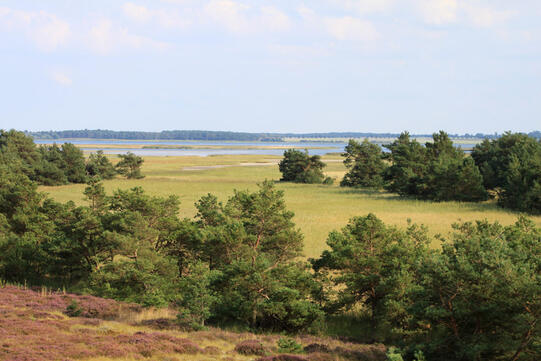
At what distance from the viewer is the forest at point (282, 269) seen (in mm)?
11383

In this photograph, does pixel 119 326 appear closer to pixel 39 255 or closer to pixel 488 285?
pixel 39 255

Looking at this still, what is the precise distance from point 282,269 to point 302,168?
6903 cm

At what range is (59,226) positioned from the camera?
2178 cm

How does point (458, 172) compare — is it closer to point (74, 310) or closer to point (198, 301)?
point (198, 301)

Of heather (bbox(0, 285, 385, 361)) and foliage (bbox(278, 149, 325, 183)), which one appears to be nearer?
→ heather (bbox(0, 285, 385, 361))

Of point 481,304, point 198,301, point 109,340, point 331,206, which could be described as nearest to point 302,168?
point 331,206

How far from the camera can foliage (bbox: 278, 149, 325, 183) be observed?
8306 cm

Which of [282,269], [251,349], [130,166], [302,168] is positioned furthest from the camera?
[130,166]

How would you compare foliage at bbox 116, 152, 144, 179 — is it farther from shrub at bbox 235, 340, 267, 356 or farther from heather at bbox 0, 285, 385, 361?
shrub at bbox 235, 340, 267, 356

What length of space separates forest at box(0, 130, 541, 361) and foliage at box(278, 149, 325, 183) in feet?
194

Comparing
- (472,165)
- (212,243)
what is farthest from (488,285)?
(472,165)

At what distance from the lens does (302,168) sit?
85.4 m

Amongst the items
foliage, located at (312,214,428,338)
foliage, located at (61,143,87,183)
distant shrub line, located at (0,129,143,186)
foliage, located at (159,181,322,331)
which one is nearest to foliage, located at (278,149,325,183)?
distant shrub line, located at (0,129,143,186)

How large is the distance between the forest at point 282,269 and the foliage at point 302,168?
59.2 m
